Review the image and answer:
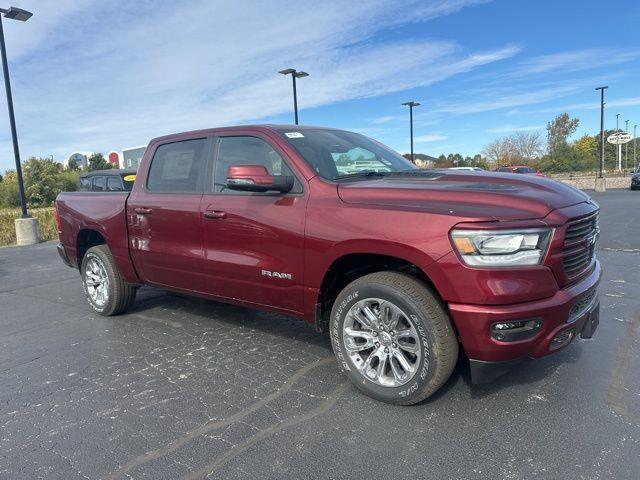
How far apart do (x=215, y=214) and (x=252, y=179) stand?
0.75 meters

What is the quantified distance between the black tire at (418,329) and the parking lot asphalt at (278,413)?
129 mm

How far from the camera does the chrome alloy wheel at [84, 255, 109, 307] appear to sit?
5340mm

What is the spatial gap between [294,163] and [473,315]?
1.68 m

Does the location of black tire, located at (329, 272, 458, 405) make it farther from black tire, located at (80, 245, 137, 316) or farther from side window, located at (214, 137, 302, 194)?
black tire, located at (80, 245, 137, 316)

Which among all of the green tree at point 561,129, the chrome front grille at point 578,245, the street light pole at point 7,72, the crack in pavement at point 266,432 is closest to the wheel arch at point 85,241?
the crack in pavement at point 266,432

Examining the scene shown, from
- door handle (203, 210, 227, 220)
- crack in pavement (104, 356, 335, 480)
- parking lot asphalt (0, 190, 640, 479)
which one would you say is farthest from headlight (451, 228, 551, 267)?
door handle (203, 210, 227, 220)

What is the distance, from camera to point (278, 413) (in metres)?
3.11

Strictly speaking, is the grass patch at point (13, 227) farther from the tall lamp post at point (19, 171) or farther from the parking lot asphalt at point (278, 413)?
the parking lot asphalt at point (278, 413)

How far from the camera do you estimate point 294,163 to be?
3.60m

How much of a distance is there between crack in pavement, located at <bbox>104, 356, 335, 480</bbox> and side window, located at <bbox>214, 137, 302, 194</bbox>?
153 centimetres

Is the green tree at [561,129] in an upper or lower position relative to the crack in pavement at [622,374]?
upper

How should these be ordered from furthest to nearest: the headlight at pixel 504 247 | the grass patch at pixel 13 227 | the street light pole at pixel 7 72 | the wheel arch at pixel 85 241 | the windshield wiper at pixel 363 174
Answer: the grass patch at pixel 13 227 → the street light pole at pixel 7 72 → the wheel arch at pixel 85 241 → the windshield wiper at pixel 363 174 → the headlight at pixel 504 247

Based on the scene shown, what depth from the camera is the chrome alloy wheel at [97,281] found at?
5.34 meters

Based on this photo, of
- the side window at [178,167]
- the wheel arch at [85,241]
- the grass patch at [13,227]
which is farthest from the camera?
the grass patch at [13,227]
